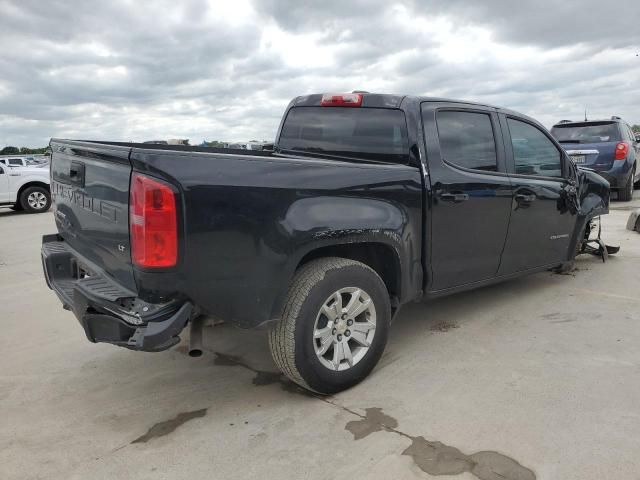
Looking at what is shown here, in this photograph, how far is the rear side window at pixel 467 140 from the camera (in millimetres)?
3740

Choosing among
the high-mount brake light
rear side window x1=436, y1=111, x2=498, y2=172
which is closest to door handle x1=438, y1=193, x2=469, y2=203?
rear side window x1=436, y1=111, x2=498, y2=172

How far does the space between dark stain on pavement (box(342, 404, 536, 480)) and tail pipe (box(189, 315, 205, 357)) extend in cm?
92

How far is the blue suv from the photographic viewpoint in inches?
422

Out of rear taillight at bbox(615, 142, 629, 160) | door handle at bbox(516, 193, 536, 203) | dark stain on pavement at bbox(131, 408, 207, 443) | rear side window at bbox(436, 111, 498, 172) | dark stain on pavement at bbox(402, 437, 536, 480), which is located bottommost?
dark stain on pavement at bbox(131, 408, 207, 443)

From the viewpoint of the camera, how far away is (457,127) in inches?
152

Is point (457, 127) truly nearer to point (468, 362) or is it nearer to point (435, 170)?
point (435, 170)

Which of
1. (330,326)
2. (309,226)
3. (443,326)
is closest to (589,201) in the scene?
(443,326)

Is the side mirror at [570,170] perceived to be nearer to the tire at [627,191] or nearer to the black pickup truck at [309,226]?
the black pickup truck at [309,226]

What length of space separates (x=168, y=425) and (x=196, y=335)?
513 mm

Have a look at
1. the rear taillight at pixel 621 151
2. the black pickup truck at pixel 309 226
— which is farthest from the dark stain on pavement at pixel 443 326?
the rear taillight at pixel 621 151

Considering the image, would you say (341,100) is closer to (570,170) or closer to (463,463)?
(570,170)

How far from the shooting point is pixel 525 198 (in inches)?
168

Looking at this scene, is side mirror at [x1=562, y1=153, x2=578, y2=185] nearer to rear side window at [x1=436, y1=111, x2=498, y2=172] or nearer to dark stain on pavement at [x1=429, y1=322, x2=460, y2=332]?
rear side window at [x1=436, y1=111, x2=498, y2=172]

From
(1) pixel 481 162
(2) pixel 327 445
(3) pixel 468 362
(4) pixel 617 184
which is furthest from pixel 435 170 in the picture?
(4) pixel 617 184
